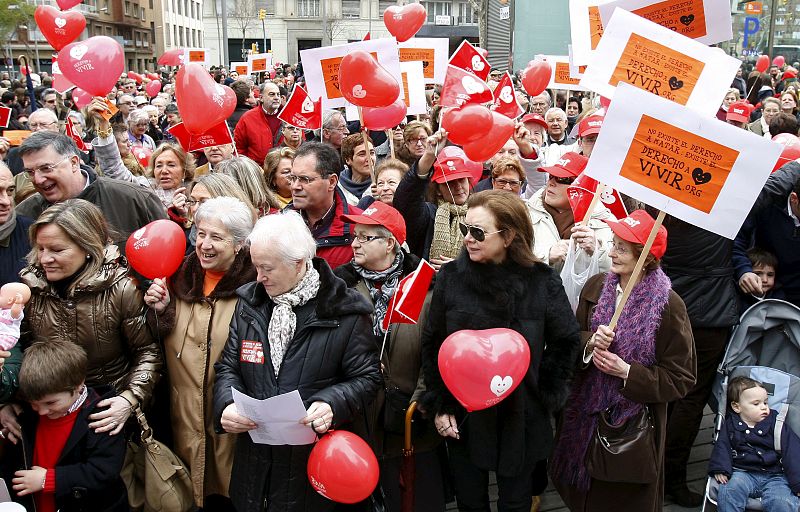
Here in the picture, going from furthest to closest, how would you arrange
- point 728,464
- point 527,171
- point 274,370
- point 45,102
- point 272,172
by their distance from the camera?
point 45,102 < point 527,171 < point 272,172 < point 728,464 < point 274,370

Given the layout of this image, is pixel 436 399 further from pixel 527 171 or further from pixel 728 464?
pixel 527 171

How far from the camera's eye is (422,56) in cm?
722

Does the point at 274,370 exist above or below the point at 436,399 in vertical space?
above

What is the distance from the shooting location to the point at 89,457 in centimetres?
→ 307

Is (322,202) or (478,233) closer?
(478,233)

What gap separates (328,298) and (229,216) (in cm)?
79

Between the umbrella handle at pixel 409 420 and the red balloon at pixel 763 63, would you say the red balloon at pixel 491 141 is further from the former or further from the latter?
the red balloon at pixel 763 63

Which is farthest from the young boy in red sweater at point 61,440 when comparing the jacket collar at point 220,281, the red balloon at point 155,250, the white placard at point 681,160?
the white placard at point 681,160

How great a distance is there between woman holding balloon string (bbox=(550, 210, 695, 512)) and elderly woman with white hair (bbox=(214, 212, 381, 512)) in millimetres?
1201

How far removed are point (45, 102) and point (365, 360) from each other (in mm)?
9593

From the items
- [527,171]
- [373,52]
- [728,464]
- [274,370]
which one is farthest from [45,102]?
[728,464]

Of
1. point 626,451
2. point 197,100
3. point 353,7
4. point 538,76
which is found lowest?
point 626,451

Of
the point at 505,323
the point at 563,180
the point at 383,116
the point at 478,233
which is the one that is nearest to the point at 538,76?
the point at 383,116

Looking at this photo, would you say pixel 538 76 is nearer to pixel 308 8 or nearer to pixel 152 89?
pixel 152 89
